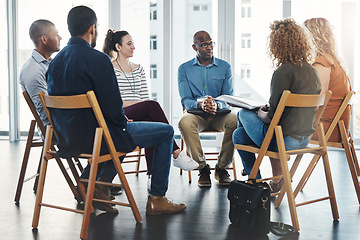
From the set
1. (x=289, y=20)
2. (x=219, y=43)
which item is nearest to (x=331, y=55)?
(x=289, y=20)

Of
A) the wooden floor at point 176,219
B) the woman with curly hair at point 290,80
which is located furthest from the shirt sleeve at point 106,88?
the woman with curly hair at point 290,80

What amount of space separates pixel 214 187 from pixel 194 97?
93cm

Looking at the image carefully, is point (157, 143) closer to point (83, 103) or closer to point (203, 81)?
point (83, 103)

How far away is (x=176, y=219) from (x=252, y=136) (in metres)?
0.77

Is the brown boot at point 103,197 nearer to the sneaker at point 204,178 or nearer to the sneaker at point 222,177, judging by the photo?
the sneaker at point 204,178

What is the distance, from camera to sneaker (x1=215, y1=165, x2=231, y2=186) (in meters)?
3.65

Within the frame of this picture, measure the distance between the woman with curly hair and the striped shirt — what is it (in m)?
1.23

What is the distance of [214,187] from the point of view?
3.60 metres

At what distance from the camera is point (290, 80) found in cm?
261

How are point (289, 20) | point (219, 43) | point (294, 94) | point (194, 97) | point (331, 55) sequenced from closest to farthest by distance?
1. point (294, 94)
2. point (289, 20)
3. point (331, 55)
4. point (194, 97)
5. point (219, 43)

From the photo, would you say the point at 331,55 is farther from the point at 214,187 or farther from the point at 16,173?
the point at 16,173

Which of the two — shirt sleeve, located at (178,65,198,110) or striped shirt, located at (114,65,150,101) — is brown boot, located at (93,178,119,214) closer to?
striped shirt, located at (114,65,150,101)

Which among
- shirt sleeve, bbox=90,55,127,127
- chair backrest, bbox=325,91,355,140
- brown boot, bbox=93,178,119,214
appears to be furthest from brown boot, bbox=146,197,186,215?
chair backrest, bbox=325,91,355,140

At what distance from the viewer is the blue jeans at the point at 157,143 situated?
2658 millimetres
